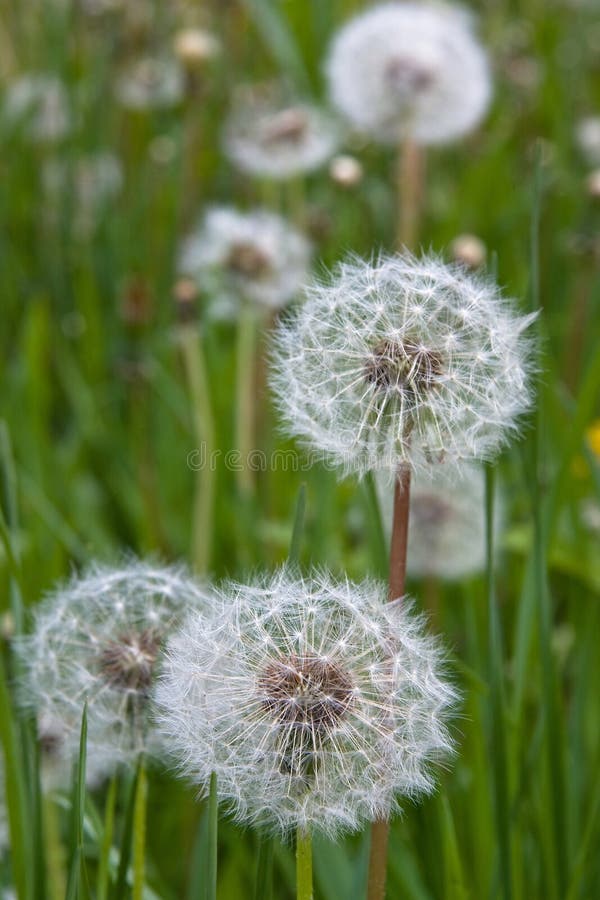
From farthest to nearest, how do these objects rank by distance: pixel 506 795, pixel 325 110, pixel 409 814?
pixel 325 110
pixel 409 814
pixel 506 795

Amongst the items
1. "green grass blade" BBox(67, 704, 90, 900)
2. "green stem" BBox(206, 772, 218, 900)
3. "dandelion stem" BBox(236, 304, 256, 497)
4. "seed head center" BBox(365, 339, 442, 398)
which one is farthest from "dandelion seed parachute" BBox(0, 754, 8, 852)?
"dandelion stem" BBox(236, 304, 256, 497)

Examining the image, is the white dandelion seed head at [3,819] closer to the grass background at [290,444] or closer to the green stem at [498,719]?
the grass background at [290,444]

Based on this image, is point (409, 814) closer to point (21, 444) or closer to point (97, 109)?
point (21, 444)

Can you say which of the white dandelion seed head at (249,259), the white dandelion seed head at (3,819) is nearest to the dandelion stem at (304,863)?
the white dandelion seed head at (3,819)

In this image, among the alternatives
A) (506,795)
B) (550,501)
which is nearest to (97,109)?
(550,501)

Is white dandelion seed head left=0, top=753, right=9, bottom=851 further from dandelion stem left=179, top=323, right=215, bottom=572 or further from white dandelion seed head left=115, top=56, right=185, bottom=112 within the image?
white dandelion seed head left=115, top=56, right=185, bottom=112

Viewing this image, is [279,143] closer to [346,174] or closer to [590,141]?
[346,174]
